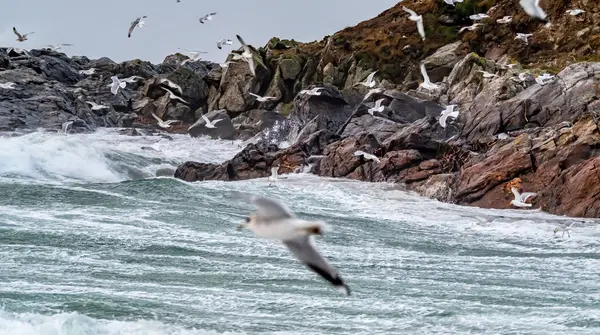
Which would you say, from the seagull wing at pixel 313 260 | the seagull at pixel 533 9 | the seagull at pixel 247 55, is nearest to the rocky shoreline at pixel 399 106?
the seagull at pixel 247 55

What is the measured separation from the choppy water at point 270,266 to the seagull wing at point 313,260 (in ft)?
15.3

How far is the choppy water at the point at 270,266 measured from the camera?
11461 mm

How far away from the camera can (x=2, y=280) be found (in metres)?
12.7

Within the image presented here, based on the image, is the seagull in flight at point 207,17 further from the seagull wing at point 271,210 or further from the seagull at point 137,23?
the seagull wing at point 271,210

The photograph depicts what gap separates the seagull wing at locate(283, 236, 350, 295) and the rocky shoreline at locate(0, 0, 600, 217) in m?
15.6

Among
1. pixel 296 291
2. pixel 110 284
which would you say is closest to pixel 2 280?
pixel 110 284

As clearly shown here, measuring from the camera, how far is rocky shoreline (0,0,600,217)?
77.4 ft

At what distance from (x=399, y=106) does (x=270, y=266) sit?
922 inches

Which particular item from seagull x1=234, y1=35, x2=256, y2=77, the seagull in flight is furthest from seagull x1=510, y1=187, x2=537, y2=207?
the seagull in flight

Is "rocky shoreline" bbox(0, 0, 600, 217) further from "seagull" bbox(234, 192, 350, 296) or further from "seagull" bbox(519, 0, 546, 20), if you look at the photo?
"seagull" bbox(234, 192, 350, 296)

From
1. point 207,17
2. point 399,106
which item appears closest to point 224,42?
point 207,17

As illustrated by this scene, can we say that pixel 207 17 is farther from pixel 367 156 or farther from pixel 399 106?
pixel 399 106

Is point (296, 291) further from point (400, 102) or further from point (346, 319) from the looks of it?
point (400, 102)

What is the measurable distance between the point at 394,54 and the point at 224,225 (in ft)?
116
